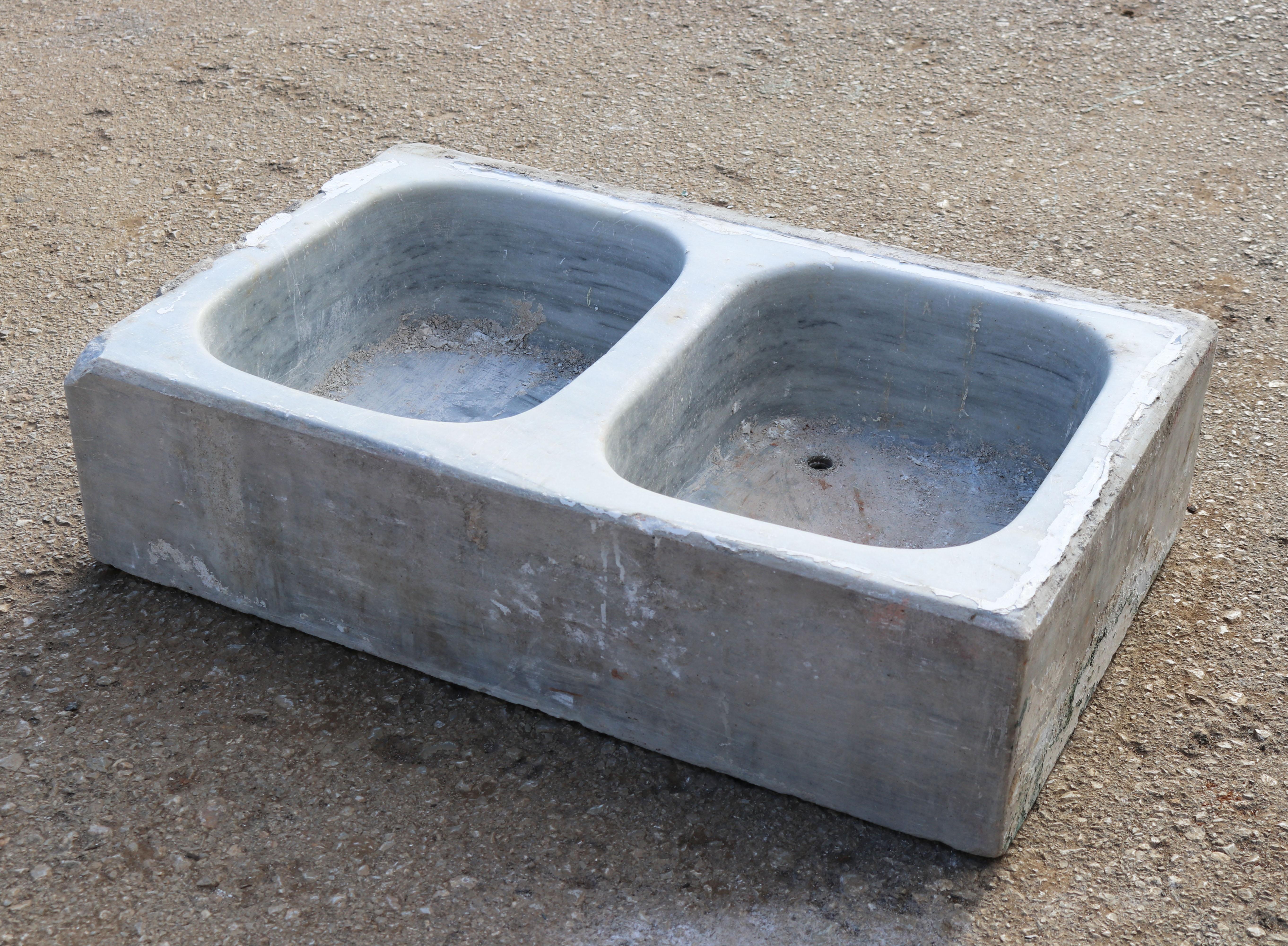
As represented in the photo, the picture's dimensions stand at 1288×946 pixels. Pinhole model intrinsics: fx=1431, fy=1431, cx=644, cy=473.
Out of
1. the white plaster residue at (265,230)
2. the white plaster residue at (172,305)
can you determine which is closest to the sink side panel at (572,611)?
the white plaster residue at (172,305)

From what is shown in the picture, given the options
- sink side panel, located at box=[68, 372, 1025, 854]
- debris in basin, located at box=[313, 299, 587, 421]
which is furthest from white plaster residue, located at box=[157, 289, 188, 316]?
debris in basin, located at box=[313, 299, 587, 421]

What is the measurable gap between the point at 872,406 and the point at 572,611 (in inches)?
44.5

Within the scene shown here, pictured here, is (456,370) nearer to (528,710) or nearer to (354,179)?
(354,179)

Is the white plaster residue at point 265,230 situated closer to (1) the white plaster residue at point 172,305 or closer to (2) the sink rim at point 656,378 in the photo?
(2) the sink rim at point 656,378

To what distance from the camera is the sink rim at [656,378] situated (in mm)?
2477

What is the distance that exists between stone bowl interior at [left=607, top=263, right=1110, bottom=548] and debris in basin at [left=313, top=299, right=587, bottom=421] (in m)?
0.56

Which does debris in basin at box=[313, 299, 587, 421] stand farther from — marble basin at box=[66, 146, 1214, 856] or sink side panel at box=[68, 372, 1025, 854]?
sink side panel at box=[68, 372, 1025, 854]

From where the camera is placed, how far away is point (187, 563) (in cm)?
320

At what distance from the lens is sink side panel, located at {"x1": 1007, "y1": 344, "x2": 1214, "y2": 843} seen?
2.52 metres

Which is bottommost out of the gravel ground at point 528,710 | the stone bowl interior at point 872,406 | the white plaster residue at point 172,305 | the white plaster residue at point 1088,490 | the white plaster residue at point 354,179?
the gravel ground at point 528,710

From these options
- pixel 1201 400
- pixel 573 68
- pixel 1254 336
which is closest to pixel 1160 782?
pixel 1201 400

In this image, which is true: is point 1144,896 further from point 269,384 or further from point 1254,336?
point 1254,336

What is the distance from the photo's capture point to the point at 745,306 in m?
3.35

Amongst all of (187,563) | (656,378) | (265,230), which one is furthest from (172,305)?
(656,378)
